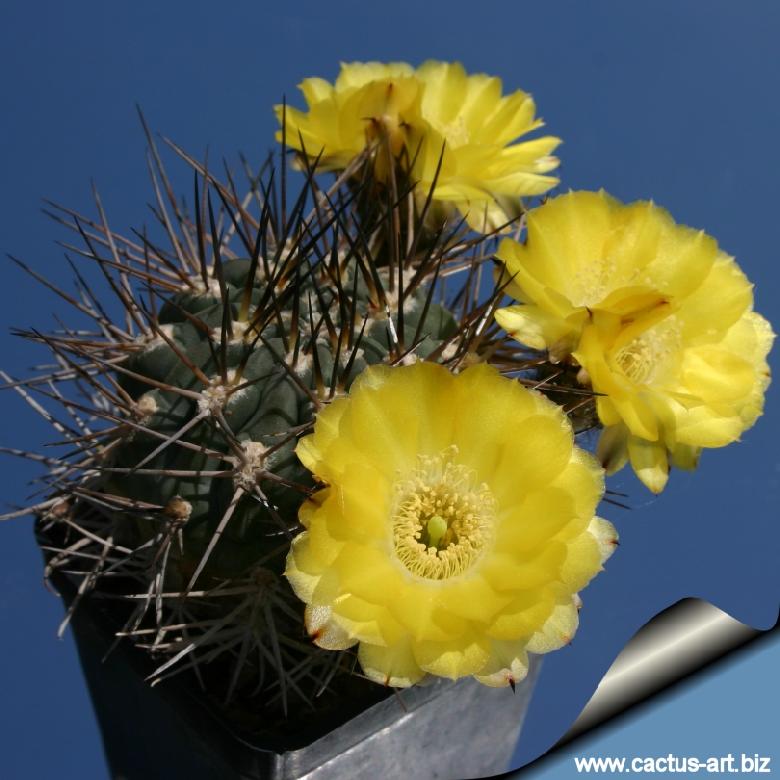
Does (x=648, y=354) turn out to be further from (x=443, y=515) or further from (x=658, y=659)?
(x=658, y=659)

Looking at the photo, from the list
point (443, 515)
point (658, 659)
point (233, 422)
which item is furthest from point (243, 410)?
point (658, 659)

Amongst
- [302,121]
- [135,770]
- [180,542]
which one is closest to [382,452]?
[180,542]

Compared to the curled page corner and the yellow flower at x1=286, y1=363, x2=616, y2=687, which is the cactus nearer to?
the yellow flower at x1=286, y1=363, x2=616, y2=687

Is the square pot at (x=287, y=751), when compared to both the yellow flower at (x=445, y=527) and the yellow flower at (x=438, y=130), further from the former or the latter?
the yellow flower at (x=438, y=130)

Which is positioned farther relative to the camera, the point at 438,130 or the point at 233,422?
the point at 438,130

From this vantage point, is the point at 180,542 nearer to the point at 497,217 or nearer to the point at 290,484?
the point at 290,484

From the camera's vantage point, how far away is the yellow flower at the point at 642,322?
0.47 m

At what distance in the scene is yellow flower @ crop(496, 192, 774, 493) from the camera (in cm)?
47

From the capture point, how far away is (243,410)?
495 mm

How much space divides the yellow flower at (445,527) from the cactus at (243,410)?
5cm

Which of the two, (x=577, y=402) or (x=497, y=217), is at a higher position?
(x=497, y=217)

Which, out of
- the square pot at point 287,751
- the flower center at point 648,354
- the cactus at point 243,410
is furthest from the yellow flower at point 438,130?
the square pot at point 287,751

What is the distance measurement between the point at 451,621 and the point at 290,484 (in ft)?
0.31

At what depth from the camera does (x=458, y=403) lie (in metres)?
0.44
